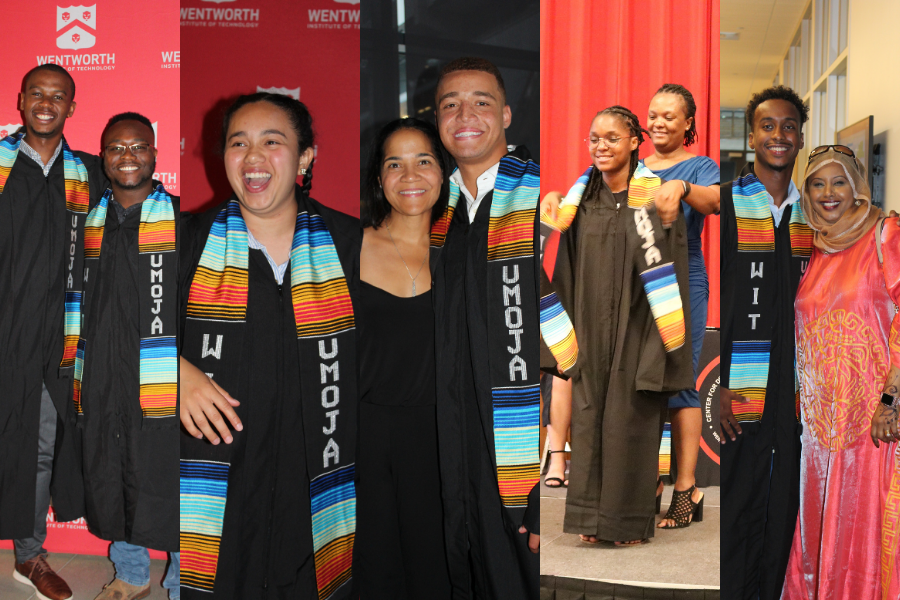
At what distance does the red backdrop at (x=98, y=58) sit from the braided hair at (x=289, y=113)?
152cm

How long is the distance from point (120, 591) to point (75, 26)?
2471 mm

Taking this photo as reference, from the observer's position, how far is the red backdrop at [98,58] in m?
2.87

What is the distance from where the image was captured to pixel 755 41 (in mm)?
1610

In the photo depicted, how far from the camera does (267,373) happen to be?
5.38 feet

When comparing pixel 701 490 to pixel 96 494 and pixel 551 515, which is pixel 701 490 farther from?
pixel 96 494

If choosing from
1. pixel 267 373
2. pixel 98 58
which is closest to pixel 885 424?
pixel 267 373

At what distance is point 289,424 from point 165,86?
2.00 metres

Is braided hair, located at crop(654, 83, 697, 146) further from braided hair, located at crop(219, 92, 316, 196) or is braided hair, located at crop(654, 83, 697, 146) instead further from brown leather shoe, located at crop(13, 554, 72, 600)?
brown leather shoe, located at crop(13, 554, 72, 600)

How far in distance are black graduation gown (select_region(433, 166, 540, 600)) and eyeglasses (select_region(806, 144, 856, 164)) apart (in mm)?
803

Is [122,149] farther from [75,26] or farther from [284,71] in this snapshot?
[284,71]

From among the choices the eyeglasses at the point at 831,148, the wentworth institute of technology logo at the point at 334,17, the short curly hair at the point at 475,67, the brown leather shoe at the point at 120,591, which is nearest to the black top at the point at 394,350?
the short curly hair at the point at 475,67

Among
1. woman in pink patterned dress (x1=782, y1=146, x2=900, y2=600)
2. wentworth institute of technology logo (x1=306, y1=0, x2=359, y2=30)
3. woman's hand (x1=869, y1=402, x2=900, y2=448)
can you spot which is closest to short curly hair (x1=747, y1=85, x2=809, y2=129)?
woman in pink patterned dress (x1=782, y1=146, x2=900, y2=600)

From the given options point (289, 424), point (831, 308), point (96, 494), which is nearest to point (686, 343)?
point (831, 308)

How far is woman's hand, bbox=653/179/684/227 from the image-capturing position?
58.8 inches
